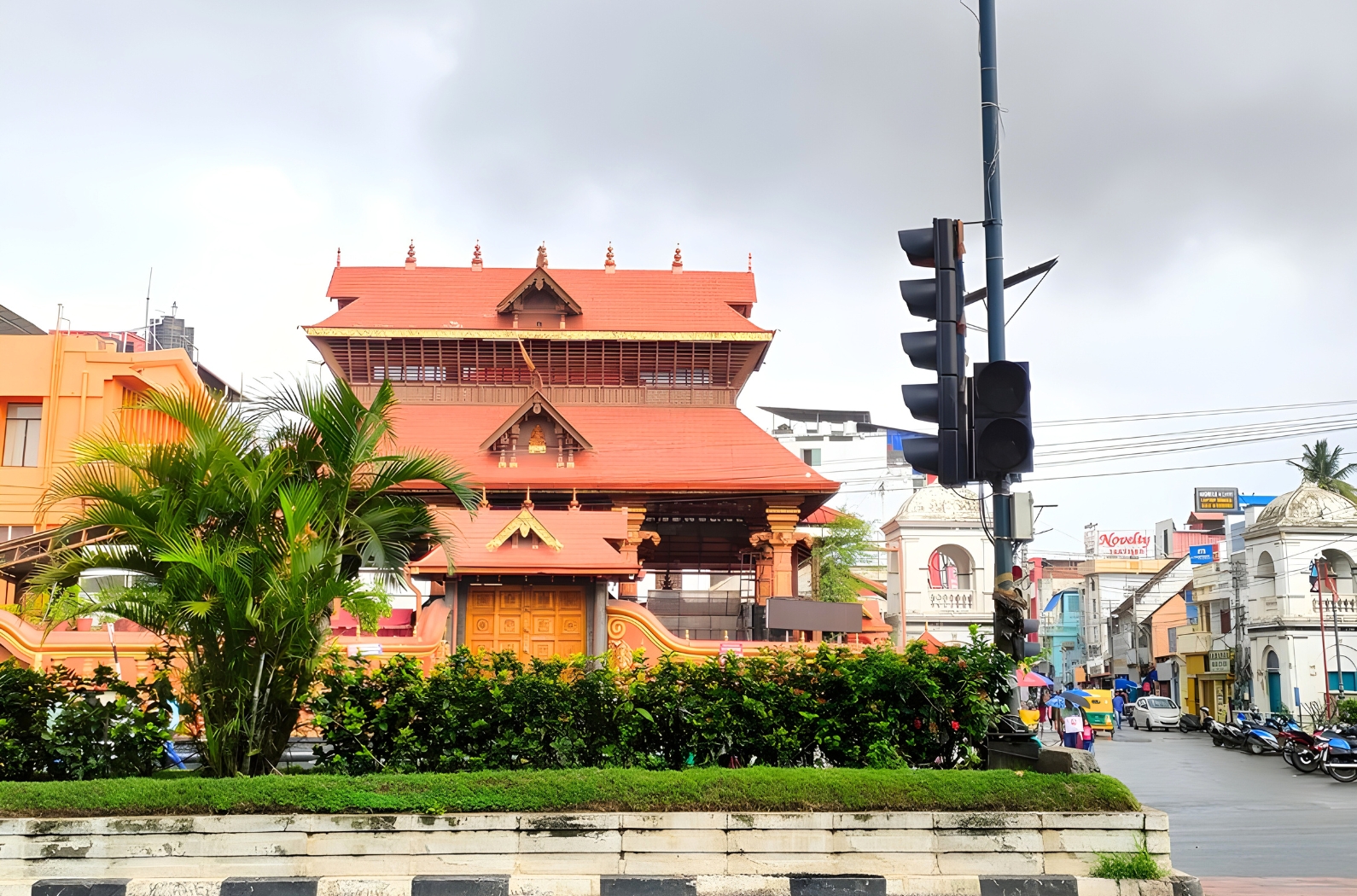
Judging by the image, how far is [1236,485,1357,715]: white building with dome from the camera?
4153cm

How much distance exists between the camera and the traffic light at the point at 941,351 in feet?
26.7

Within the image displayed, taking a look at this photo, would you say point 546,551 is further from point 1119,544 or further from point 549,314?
point 1119,544

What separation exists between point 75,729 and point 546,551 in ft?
37.6

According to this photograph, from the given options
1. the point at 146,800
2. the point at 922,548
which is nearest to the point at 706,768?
the point at 146,800

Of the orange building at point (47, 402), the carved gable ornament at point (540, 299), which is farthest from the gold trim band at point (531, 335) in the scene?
the orange building at point (47, 402)

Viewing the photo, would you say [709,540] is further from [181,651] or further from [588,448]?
[181,651]

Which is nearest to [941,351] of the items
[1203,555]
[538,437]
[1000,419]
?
[1000,419]

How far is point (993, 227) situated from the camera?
9.05 metres

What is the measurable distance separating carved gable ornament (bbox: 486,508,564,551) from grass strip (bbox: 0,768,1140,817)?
1194 cm

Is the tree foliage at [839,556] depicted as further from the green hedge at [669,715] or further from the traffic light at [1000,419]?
the traffic light at [1000,419]

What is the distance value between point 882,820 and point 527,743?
2.72 meters

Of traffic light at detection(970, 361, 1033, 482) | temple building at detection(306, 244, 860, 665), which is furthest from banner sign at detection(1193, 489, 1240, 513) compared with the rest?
traffic light at detection(970, 361, 1033, 482)

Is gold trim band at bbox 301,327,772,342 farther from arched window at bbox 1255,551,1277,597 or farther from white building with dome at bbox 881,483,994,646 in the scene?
arched window at bbox 1255,551,1277,597

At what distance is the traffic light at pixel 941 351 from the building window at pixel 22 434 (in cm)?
2631
